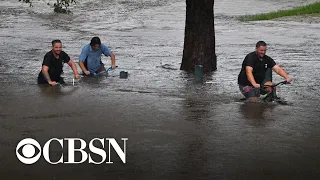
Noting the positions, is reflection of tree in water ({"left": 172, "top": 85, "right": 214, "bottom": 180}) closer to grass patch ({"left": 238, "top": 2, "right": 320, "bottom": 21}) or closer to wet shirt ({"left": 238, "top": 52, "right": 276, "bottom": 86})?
wet shirt ({"left": 238, "top": 52, "right": 276, "bottom": 86})

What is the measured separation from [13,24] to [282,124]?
28.4m

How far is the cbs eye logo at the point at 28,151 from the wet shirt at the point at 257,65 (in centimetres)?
522

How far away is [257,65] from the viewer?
1508cm

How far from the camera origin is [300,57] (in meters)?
25.2

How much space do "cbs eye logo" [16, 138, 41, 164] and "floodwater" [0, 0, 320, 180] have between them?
10 cm

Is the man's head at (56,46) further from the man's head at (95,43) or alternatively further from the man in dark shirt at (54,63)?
the man's head at (95,43)

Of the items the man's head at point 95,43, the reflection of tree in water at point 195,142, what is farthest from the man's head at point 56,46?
the reflection of tree in water at point 195,142

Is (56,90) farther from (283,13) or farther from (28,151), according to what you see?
(283,13)

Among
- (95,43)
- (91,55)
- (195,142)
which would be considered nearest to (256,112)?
(195,142)

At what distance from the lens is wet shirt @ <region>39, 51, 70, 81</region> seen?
16.4 metres

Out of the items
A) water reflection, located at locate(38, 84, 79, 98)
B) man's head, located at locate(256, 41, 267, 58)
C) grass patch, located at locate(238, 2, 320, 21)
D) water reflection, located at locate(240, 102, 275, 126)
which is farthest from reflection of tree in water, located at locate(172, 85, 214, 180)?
grass patch, located at locate(238, 2, 320, 21)

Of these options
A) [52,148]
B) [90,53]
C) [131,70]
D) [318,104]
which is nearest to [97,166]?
[52,148]

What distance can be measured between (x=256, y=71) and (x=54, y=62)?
416cm

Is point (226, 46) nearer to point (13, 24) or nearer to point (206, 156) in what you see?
point (13, 24)
